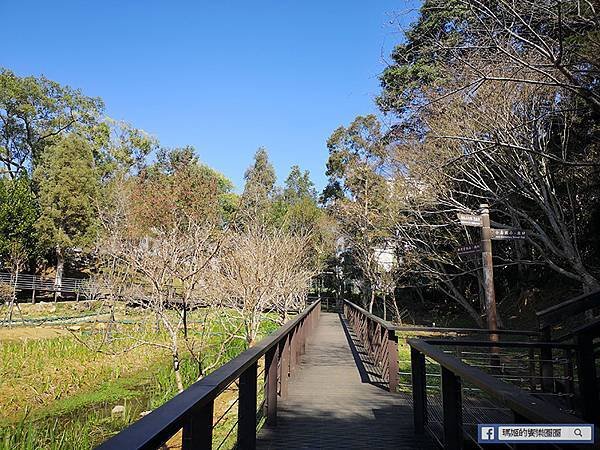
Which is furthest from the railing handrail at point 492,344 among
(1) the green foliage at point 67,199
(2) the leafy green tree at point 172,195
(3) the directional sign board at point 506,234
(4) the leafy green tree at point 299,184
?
(4) the leafy green tree at point 299,184

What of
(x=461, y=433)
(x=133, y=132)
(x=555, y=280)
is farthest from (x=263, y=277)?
(x=133, y=132)

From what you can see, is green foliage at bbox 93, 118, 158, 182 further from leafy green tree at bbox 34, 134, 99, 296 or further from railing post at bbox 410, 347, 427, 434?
railing post at bbox 410, 347, 427, 434

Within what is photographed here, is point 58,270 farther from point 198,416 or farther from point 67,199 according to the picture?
point 198,416

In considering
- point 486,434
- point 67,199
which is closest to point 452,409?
point 486,434

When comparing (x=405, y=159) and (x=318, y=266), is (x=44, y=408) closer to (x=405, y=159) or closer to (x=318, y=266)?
(x=405, y=159)

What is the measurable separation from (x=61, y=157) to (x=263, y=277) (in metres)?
20.8

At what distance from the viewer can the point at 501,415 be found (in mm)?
3406

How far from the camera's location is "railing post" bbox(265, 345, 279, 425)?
3.62 metres

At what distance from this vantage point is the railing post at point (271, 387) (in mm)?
3617

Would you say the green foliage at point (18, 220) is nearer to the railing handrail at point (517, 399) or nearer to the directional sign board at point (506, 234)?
the directional sign board at point (506, 234)

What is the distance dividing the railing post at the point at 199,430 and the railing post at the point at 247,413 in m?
0.88

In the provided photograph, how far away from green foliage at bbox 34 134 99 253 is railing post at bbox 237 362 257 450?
24.9 metres

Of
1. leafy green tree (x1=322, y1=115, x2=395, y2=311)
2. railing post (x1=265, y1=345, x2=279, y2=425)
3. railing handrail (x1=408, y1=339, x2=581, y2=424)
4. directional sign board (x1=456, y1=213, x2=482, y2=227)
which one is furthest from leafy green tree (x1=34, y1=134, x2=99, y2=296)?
railing handrail (x1=408, y1=339, x2=581, y2=424)

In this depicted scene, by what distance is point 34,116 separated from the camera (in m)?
29.9
